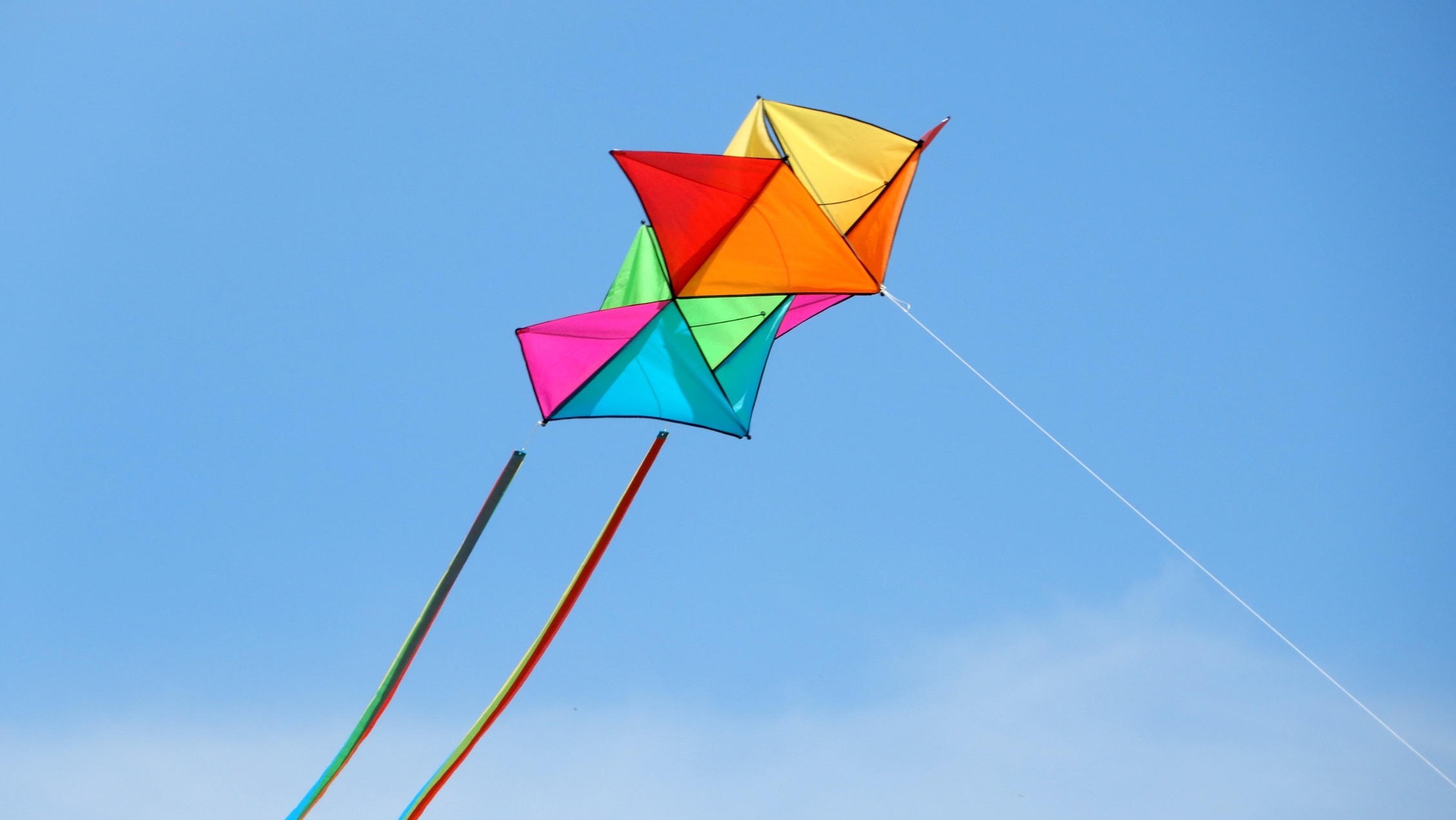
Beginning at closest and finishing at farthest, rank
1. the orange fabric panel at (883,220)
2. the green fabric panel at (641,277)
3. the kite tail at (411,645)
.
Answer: the kite tail at (411,645) < the green fabric panel at (641,277) < the orange fabric panel at (883,220)

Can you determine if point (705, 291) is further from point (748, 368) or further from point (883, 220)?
point (883, 220)

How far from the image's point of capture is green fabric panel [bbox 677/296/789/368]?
1232 cm

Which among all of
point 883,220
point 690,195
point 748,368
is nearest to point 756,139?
point 883,220

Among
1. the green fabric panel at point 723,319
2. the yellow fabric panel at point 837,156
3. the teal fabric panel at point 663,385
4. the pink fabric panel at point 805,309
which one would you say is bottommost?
the teal fabric panel at point 663,385

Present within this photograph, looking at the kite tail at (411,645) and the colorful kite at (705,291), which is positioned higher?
the colorful kite at (705,291)

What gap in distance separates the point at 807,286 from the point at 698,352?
139 cm

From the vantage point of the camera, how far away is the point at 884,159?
43.9 ft

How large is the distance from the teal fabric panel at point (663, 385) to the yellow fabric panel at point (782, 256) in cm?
53

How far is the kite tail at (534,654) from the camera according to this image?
11.1 meters

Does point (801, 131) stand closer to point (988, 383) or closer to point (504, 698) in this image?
point (988, 383)

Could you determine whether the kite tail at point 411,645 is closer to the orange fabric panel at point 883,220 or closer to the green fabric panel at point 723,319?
the green fabric panel at point 723,319

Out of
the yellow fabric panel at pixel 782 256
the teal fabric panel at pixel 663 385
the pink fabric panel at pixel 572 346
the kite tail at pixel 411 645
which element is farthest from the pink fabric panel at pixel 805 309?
the kite tail at pixel 411 645

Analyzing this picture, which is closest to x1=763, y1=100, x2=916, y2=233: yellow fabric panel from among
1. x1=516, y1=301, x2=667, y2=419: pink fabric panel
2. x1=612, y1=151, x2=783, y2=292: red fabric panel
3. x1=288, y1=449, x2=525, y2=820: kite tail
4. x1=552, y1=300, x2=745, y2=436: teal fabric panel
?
x1=612, y1=151, x2=783, y2=292: red fabric panel

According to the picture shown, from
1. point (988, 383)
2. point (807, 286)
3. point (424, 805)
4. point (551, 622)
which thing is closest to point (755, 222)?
point (807, 286)
